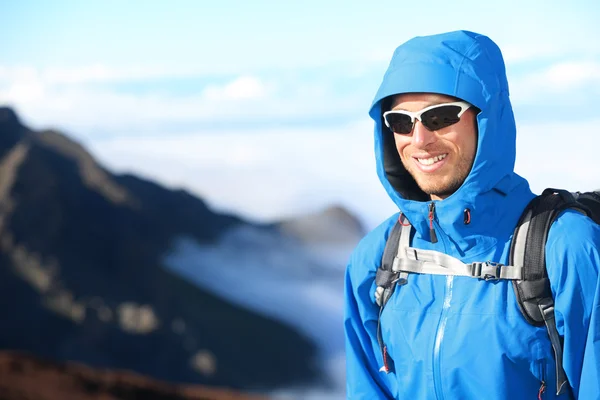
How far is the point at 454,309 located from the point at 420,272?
172mm

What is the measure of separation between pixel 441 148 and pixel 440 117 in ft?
0.34

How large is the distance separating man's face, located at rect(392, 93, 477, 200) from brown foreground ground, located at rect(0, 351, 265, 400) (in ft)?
27.0

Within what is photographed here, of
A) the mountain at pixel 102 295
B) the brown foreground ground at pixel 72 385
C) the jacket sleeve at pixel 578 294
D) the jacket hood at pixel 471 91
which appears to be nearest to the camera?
the jacket sleeve at pixel 578 294

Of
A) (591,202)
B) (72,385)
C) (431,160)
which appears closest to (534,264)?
(591,202)

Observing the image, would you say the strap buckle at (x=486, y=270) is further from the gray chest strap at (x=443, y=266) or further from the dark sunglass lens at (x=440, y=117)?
the dark sunglass lens at (x=440, y=117)

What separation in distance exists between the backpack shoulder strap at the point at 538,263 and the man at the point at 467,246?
3cm

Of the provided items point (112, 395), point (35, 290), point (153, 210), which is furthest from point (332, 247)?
point (112, 395)

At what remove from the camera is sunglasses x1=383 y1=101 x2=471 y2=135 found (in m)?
2.46

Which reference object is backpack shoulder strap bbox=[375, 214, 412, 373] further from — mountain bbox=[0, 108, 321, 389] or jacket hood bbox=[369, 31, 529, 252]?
mountain bbox=[0, 108, 321, 389]

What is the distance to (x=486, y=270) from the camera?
93.6 inches

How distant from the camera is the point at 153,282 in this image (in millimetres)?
20469

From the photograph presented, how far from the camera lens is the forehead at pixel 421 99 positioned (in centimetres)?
249

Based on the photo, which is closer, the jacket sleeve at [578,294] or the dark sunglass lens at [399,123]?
the jacket sleeve at [578,294]

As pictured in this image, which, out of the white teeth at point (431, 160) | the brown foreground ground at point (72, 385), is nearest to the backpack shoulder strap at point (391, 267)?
the white teeth at point (431, 160)
